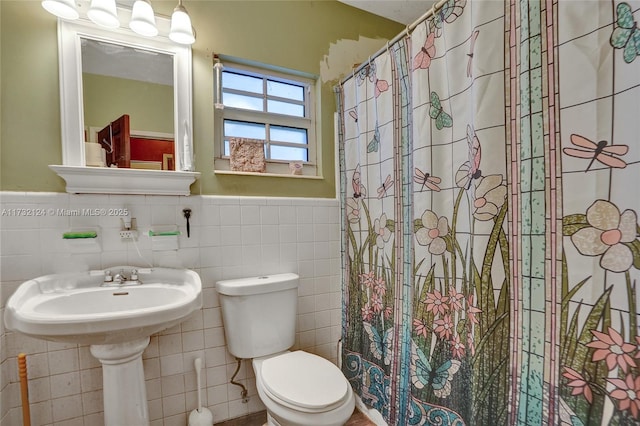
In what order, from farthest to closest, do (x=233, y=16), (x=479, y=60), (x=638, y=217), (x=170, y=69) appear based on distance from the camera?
(x=233, y=16), (x=170, y=69), (x=479, y=60), (x=638, y=217)

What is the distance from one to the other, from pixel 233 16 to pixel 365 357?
77.2 inches

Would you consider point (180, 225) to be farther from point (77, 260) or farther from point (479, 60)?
point (479, 60)

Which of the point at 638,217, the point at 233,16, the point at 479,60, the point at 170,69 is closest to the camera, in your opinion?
the point at 638,217

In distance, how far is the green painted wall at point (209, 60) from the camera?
3.92 feet

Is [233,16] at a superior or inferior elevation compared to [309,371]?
superior

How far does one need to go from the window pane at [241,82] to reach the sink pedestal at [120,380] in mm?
1341

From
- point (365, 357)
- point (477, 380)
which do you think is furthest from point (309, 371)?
point (477, 380)

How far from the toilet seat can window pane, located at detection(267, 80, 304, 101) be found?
1464 mm

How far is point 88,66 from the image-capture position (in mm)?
1300

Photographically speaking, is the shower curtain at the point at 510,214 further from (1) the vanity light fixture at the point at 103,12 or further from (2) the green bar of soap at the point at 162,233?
(1) the vanity light fixture at the point at 103,12

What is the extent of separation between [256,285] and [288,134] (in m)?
0.93

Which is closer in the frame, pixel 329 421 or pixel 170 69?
pixel 329 421

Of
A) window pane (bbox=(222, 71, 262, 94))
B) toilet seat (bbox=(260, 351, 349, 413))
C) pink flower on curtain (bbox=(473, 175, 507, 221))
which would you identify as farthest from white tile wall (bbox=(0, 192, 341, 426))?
pink flower on curtain (bbox=(473, 175, 507, 221))

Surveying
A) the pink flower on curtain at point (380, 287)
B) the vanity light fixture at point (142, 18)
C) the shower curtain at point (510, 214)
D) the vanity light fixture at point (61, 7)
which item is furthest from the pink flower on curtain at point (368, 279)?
the vanity light fixture at point (61, 7)
